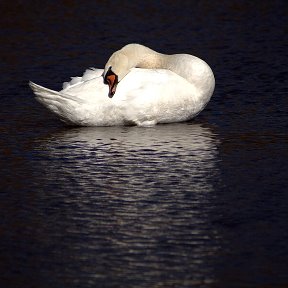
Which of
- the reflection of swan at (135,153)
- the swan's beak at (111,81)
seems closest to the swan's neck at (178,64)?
the swan's beak at (111,81)

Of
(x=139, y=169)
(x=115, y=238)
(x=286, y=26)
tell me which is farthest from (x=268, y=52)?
(x=115, y=238)

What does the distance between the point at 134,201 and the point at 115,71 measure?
3.10m

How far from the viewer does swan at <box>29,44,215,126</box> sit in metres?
10.8

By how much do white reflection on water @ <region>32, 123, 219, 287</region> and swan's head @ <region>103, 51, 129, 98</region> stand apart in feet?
1.45

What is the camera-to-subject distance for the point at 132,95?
10820mm

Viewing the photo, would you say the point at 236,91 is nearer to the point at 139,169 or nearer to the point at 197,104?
the point at 197,104

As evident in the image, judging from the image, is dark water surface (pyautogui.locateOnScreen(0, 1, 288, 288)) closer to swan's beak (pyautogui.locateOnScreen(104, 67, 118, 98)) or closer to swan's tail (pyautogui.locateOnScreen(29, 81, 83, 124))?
swan's tail (pyautogui.locateOnScreen(29, 81, 83, 124))

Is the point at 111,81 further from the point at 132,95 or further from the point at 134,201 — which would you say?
the point at 134,201

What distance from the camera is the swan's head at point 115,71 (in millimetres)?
10820

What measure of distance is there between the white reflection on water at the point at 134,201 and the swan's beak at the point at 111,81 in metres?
0.38

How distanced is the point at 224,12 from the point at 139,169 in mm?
9236

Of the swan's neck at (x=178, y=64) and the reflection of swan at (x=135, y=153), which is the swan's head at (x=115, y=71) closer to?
the swan's neck at (x=178, y=64)

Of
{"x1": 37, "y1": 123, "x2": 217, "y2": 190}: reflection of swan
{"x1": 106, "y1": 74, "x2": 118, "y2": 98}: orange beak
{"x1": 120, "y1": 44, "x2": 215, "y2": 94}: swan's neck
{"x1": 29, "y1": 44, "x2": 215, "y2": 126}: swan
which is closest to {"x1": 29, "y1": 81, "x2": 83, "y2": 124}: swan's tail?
{"x1": 29, "y1": 44, "x2": 215, "y2": 126}: swan

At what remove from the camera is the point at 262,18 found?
57.3ft
